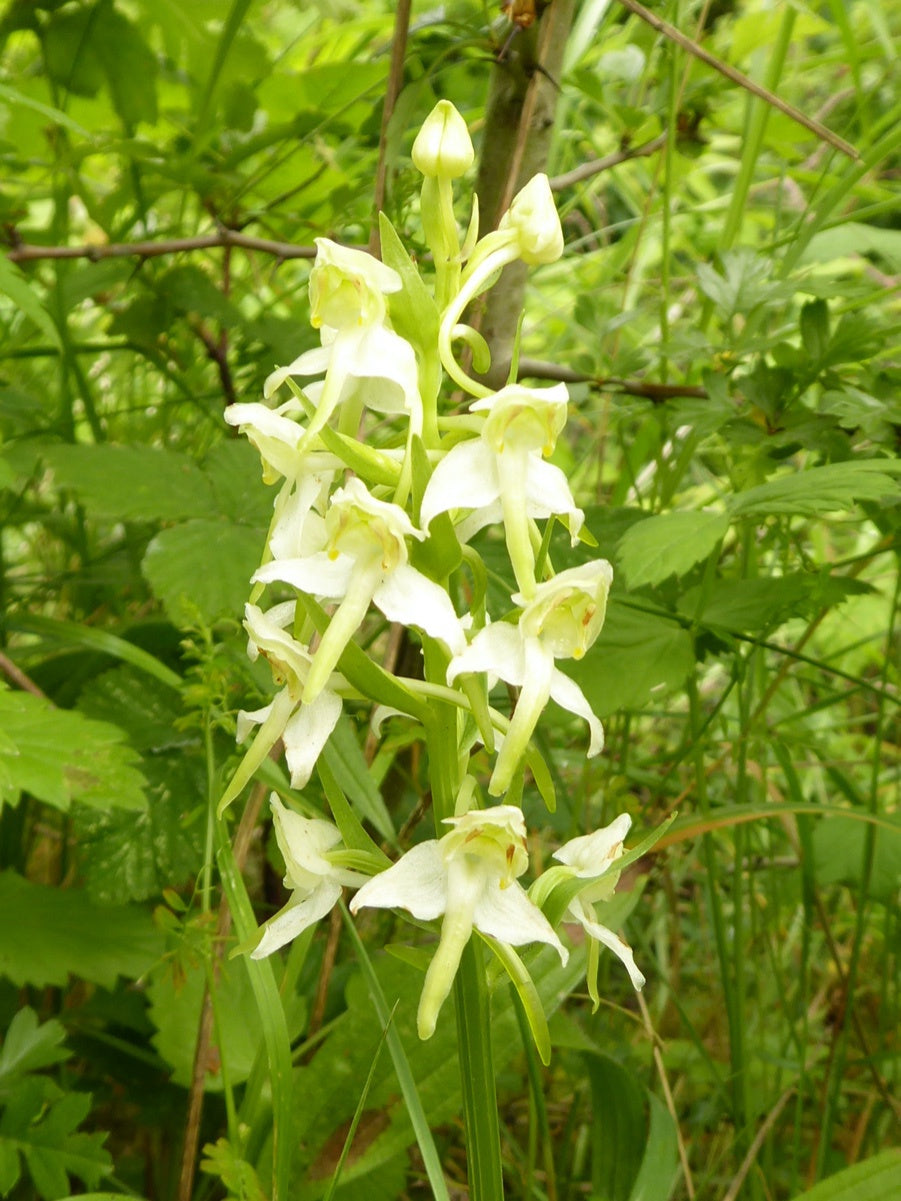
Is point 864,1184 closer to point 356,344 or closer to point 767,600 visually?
point 767,600

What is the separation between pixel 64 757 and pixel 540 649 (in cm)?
38

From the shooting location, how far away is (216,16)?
130cm

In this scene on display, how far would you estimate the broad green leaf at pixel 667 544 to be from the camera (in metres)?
0.85

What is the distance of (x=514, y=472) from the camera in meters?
0.66

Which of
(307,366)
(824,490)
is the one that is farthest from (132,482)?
(824,490)

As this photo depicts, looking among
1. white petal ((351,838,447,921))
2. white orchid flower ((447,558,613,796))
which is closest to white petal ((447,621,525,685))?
white orchid flower ((447,558,613,796))

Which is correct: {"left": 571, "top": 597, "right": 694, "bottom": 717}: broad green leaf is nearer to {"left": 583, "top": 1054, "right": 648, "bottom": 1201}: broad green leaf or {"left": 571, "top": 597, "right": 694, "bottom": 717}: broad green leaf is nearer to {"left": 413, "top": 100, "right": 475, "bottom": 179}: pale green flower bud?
{"left": 583, "top": 1054, "right": 648, "bottom": 1201}: broad green leaf

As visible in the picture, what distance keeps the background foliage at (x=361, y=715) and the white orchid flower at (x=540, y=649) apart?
0.16 metres

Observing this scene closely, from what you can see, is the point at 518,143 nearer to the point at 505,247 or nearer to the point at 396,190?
the point at 396,190

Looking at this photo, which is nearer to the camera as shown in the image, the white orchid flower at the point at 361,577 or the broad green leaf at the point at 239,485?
the white orchid flower at the point at 361,577

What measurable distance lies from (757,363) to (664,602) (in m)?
0.25

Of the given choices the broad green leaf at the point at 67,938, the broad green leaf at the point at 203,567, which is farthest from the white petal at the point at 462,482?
the broad green leaf at the point at 67,938

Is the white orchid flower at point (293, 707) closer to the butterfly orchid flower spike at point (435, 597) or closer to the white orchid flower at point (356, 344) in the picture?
the butterfly orchid flower spike at point (435, 597)

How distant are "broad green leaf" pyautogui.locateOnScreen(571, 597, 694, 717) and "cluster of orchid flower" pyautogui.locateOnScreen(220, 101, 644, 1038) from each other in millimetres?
266
